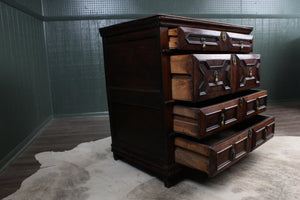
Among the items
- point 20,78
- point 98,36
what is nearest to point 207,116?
point 20,78

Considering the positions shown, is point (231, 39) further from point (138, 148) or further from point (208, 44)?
point (138, 148)

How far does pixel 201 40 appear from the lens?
1.53 metres

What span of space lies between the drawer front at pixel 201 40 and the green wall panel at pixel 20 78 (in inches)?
70.6

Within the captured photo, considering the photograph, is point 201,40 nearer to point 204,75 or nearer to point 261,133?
point 204,75

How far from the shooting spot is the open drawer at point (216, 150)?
144 cm

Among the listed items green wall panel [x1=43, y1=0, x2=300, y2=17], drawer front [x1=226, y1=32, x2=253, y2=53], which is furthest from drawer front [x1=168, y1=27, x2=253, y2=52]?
green wall panel [x1=43, y1=0, x2=300, y2=17]

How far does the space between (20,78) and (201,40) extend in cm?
220

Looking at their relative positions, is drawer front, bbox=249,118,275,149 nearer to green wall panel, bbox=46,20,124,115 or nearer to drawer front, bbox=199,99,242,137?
drawer front, bbox=199,99,242,137

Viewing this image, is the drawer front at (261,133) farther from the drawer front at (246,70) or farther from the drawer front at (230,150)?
the drawer front at (246,70)

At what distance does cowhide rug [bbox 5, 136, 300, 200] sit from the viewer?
1.51 metres

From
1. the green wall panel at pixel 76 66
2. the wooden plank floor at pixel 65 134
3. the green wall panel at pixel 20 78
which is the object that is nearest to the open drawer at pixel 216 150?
the wooden plank floor at pixel 65 134

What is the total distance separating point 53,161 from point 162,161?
3.63 feet

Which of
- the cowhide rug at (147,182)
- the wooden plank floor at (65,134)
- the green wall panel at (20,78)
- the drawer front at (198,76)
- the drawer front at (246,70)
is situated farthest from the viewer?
the green wall panel at (20,78)

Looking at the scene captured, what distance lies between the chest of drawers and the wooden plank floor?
862mm
